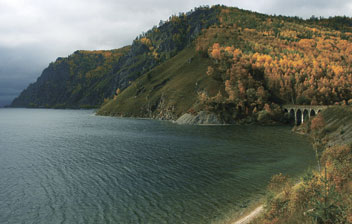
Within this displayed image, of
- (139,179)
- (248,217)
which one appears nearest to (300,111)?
(139,179)

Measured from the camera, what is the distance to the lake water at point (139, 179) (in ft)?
99.1

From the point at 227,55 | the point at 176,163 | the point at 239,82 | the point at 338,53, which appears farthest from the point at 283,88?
the point at 176,163

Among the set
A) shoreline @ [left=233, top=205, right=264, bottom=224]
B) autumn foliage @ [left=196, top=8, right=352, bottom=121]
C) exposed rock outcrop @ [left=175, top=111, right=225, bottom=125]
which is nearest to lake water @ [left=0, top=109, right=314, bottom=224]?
shoreline @ [left=233, top=205, right=264, bottom=224]

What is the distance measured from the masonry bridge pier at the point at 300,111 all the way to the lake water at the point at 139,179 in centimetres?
5305

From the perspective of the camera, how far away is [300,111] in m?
136

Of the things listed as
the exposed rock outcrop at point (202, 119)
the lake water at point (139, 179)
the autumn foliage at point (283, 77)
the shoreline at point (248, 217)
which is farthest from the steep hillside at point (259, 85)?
the shoreline at point (248, 217)

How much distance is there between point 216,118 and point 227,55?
7135 centimetres

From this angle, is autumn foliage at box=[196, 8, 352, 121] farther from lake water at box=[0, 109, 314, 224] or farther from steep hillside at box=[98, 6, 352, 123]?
lake water at box=[0, 109, 314, 224]

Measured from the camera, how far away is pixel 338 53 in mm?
192375

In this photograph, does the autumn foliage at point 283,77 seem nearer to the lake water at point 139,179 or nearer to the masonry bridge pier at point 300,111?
the masonry bridge pier at point 300,111

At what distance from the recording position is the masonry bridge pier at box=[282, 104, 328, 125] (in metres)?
120

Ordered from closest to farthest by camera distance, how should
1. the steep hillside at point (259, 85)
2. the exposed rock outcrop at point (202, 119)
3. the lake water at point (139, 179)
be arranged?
the lake water at point (139, 179) → the exposed rock outcrop at point (202, 119) → the steep hillside at point (259, 85)

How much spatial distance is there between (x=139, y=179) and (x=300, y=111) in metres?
123

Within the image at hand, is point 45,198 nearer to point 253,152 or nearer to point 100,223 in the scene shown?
point 100,223
